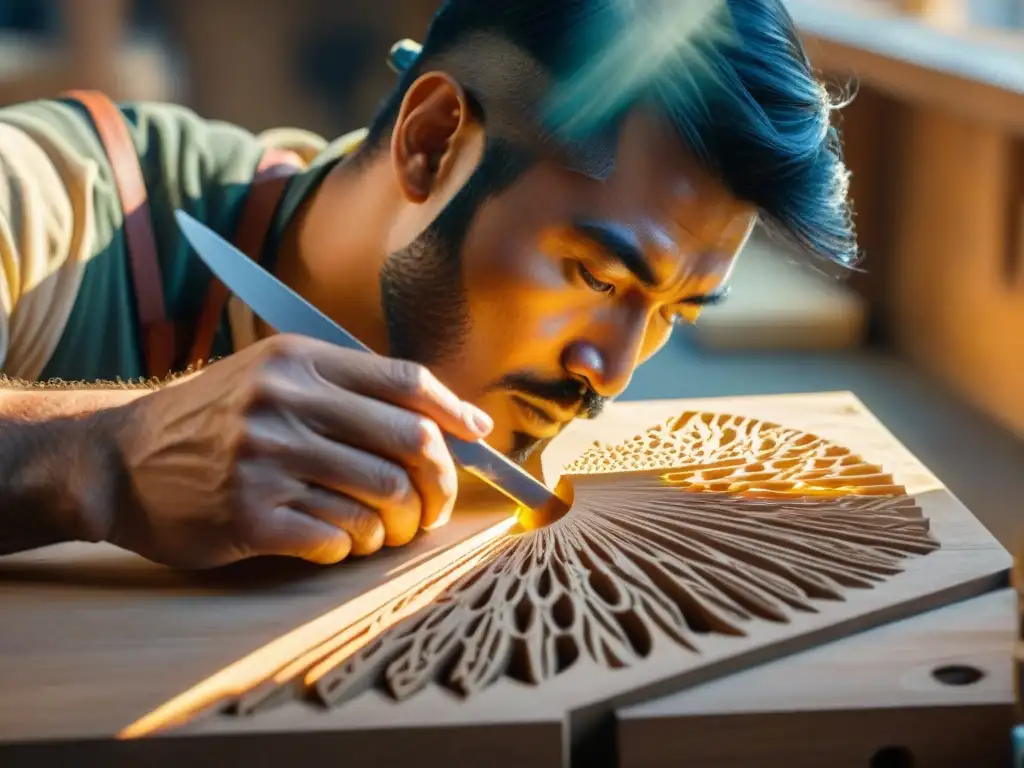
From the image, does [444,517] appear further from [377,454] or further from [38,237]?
[38,237]

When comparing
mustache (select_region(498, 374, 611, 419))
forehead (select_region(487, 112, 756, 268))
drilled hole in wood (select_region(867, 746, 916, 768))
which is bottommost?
drilled hole in wood (select_region(867, 746, 916, 768))

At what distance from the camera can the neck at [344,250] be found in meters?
0.95

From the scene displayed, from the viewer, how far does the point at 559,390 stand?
84cm

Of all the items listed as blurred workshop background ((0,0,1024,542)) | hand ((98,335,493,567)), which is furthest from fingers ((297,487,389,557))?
blurred workshop background ((0,0,1024,542))

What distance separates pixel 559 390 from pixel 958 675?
1.13 feet

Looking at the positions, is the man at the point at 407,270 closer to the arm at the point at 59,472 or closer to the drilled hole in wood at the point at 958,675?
the arm at the point at 59,472

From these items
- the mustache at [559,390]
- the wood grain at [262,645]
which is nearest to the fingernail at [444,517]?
the wood grain at [262,645]

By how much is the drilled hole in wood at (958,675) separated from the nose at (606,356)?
11.7 inches

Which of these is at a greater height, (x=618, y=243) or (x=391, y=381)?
(x=618, y=243)

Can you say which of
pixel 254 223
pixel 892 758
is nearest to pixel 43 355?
pixel 254 223

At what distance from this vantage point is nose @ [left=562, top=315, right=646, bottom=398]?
0.81 meters

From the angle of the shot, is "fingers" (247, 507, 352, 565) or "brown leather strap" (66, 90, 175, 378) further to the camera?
"brown leather strap" (66, 90, 175, 378)

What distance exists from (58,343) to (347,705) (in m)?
0.52

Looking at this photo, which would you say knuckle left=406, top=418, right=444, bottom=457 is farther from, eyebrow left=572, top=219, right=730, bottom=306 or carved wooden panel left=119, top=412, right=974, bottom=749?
eyebrow left=572, top=219, right=730, bottom=306
